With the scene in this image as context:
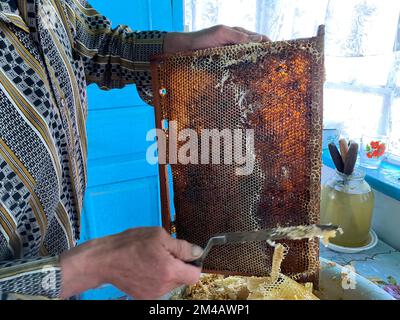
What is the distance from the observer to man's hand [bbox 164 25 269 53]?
878 millimetres

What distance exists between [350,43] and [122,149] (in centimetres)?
122

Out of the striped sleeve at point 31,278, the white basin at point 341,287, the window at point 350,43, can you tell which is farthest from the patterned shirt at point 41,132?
the window at point 350,43

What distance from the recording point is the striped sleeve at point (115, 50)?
99cm

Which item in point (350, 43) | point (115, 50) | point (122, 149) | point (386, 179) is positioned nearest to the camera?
point (115, 50)

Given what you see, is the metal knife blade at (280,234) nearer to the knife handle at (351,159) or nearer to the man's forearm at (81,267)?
the man's forearm at (81,267)

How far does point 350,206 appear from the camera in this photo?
A: 1128 mm

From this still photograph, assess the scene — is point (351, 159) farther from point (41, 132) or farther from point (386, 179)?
point (41, 132)

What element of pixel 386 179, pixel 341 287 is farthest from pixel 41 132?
pixel 386 179

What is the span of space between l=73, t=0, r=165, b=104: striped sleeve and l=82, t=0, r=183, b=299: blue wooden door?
2.24ft

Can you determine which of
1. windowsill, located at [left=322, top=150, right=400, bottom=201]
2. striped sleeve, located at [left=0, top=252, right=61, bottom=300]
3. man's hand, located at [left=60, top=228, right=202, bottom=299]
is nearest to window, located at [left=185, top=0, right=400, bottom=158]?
windowsill, located at [left=322, top=150, right=400, bottom=201]

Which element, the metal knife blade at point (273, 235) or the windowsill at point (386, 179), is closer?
the metal knife blade at point (273, 235)

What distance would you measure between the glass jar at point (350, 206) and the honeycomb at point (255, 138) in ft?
1.25
